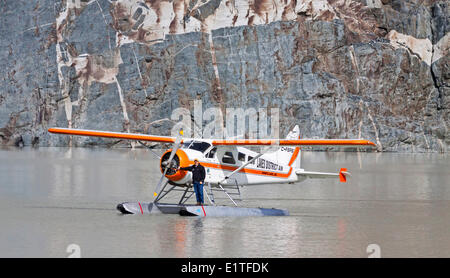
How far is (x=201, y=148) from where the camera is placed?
1582 centimetres

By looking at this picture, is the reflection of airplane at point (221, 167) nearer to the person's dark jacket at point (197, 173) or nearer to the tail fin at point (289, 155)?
the person's dark jacket at point (197, 173)

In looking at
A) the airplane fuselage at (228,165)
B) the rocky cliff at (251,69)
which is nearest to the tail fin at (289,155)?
the airplane fuselage at (228,165)

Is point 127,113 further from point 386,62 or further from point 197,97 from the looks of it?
point 386,62

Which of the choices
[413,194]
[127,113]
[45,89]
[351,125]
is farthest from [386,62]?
[413,194]

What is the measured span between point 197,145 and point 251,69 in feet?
192

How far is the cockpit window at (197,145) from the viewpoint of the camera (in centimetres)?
1573

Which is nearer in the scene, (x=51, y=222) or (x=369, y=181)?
(x=51, y=222)

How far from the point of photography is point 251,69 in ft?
242

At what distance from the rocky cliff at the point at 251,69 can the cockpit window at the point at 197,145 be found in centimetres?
5442

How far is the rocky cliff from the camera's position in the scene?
7069 centimetres

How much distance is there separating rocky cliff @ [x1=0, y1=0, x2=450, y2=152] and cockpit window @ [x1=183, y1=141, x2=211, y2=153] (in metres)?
54.4

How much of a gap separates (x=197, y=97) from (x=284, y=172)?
→ 5509 centimetres
